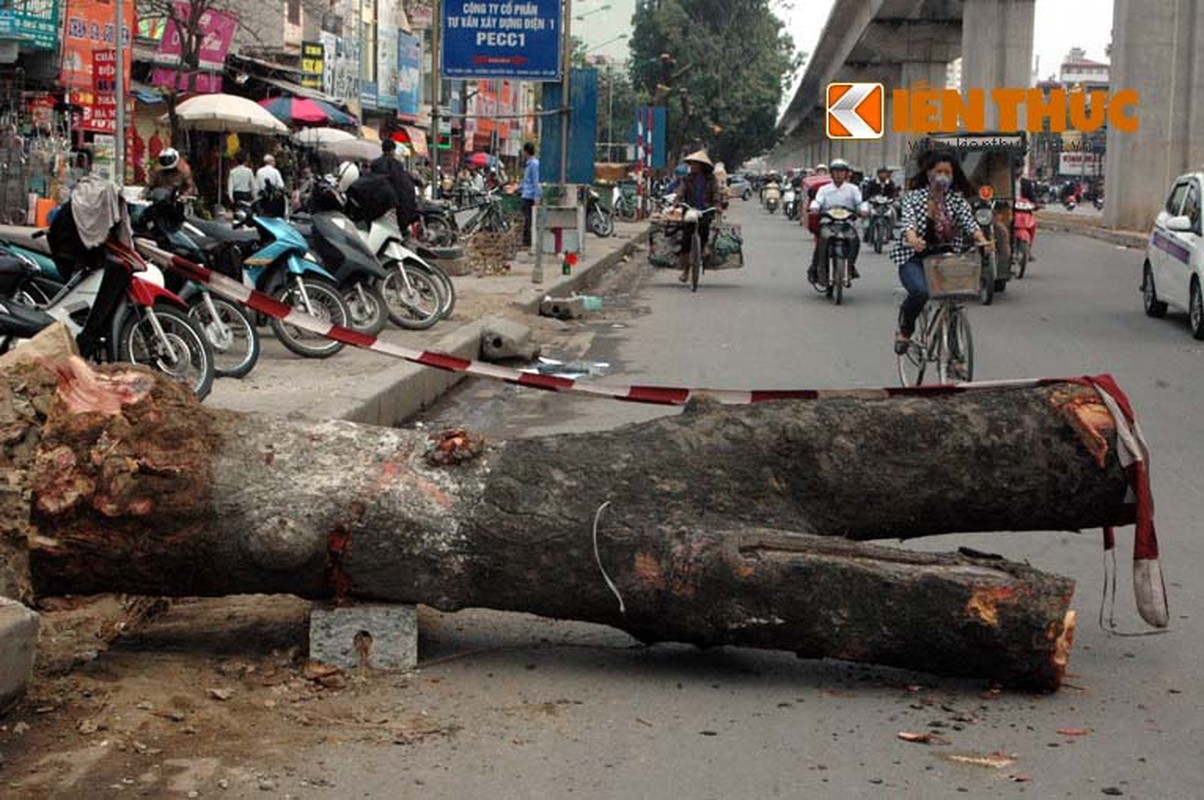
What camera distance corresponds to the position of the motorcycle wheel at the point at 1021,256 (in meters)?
23.8

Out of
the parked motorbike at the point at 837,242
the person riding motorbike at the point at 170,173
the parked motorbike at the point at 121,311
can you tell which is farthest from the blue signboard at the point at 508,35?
the parked motorbike at the point at 121,311

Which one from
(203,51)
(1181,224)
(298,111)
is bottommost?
(1181,224)

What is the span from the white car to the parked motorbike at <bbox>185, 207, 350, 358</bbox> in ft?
27.2

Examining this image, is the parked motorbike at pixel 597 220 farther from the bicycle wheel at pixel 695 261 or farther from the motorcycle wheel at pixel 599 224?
the bicycle wheel at pixel 695 261

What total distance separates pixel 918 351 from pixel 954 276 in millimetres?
781

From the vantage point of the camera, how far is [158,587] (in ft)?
16.7

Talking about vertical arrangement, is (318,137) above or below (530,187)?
above

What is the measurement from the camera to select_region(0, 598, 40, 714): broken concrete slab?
4.21 metres

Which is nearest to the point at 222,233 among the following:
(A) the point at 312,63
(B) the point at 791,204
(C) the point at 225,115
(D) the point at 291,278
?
(D) the point at 291,278

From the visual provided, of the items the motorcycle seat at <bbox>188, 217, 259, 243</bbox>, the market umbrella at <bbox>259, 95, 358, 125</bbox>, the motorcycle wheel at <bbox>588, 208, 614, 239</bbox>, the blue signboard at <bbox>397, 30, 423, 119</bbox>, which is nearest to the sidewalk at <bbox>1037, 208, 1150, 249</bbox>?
the motorcycle wheel at <bbox>588, 208, 614, 239</bbox>

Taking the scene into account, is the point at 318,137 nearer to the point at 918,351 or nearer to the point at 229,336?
the point at 229,336

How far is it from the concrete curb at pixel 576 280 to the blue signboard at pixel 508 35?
249 centimetres

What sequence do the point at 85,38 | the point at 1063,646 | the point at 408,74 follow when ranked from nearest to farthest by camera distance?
the point at 1063,646, the point at 85,38, the point at 408,74

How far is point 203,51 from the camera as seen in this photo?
111ft
